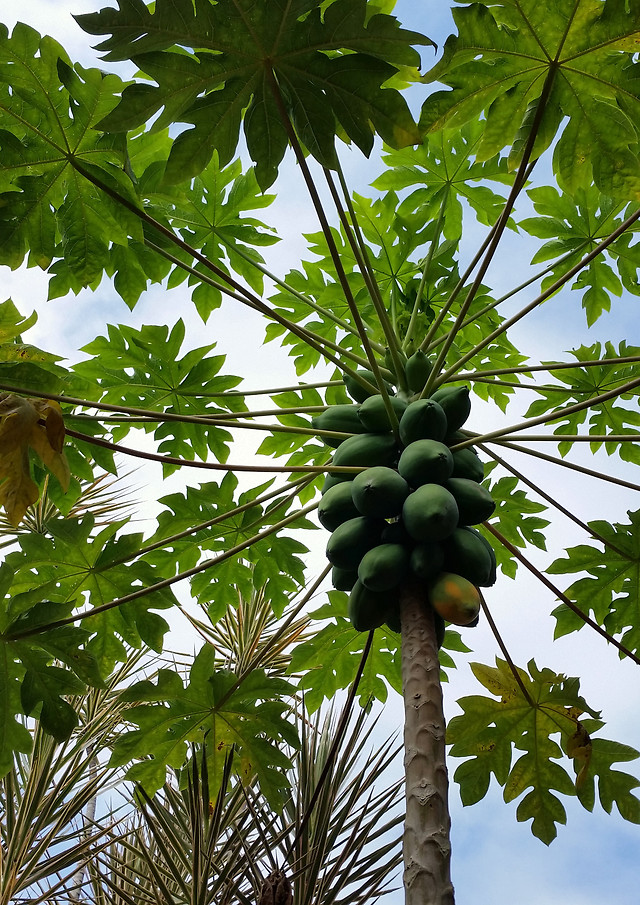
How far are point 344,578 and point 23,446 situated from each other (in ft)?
3.52

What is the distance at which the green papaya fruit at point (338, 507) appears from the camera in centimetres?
258

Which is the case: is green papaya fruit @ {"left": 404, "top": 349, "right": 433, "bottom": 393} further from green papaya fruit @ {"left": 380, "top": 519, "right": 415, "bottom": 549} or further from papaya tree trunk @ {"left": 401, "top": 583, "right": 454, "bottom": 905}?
papaya tree trunk @ {"left": 401, "top": 583, "right": 454, "bottom": 905}

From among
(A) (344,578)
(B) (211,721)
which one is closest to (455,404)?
(A) (344,578)

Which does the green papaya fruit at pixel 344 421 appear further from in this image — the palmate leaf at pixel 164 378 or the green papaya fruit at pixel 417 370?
the palmate leaf at pixel 164 378

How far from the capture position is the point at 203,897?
2.99 metres

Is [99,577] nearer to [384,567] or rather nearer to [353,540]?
[353,540]

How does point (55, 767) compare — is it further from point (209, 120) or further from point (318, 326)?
point (209, 120)

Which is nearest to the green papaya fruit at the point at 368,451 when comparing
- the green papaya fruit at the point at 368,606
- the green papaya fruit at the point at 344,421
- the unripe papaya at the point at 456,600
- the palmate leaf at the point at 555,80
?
the green papaya fruit at the point at 344,421

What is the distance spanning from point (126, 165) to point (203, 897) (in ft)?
8.73

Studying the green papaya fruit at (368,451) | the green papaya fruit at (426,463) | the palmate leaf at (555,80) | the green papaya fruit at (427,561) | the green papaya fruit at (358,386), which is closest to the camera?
the green papaya fruit at (427,561)

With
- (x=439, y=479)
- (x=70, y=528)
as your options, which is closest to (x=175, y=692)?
(x=70, y=528)

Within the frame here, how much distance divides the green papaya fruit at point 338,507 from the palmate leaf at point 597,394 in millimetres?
1597

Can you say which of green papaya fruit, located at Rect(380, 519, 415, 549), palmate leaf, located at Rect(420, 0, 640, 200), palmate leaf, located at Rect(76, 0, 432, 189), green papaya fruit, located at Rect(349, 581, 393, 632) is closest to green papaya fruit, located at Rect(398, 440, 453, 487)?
green papaya fruit, located at Rect(380, 519, 415, 549)

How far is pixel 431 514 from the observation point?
2.22 m
